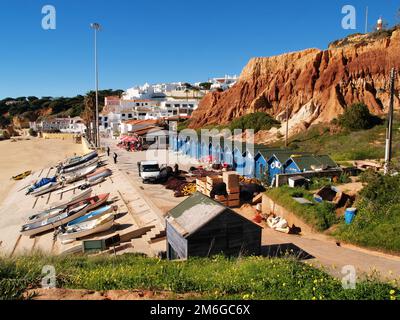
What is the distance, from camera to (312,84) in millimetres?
51844

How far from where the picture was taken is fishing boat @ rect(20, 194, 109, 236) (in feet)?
61.2

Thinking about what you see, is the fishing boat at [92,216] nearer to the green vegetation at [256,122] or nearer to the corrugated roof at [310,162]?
the corrugated roof at [310,162]

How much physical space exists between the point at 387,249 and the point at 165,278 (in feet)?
30.2

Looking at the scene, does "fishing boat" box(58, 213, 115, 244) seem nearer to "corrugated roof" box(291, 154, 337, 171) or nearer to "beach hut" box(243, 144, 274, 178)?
"beach hut" box(243, 144, 274, 178)

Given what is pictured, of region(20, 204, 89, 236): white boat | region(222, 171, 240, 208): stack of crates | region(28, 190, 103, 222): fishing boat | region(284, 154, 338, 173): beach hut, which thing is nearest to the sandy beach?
region(28, 190, 103, 222): fishing boat

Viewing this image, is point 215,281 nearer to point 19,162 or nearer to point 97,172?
point 97,172

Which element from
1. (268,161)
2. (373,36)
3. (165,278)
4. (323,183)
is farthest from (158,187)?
(373,36)

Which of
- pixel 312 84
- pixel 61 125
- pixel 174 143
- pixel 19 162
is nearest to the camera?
pixel 174 143

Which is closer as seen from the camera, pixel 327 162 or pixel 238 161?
pixel 327 162

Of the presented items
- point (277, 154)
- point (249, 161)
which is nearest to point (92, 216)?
point (249, 161)

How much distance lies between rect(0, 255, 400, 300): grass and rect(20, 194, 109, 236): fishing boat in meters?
11.2

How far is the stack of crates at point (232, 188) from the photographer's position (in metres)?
19.2

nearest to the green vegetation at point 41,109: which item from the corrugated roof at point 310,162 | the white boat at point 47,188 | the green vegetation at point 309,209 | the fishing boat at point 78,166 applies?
the fishing boat at point 78,166

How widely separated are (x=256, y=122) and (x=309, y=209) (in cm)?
3662
